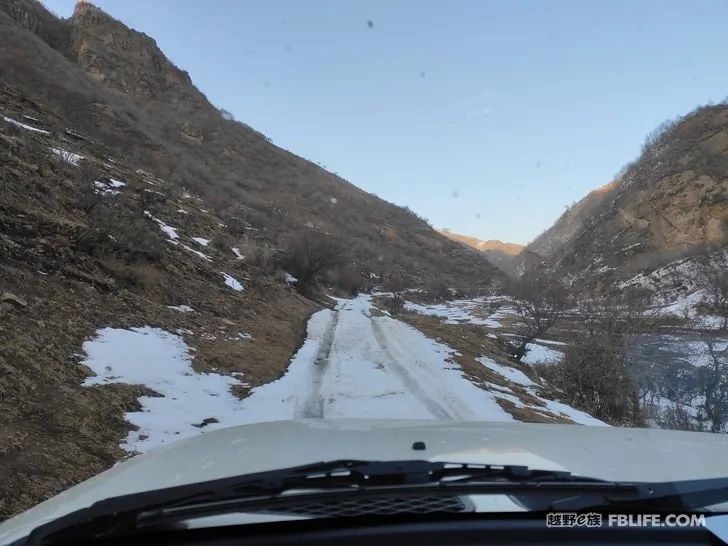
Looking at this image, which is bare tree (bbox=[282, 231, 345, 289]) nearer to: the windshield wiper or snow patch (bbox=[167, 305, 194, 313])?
snow patch (bbox=[167, 305, 194, 313])

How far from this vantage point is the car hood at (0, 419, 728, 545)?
213cm

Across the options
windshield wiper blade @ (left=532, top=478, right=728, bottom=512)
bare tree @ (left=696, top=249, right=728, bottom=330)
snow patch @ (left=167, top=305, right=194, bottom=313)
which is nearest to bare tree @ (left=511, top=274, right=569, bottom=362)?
bare tree @ (left=696, top=249, right=728, bottom=330)

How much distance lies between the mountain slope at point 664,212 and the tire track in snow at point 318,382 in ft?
147

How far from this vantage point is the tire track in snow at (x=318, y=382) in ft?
23.4

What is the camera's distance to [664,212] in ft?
176

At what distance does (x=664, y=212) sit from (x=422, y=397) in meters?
54.9

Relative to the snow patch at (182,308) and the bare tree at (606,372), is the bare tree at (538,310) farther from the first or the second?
the snow patch at (182,308)

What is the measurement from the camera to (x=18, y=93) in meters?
19.9

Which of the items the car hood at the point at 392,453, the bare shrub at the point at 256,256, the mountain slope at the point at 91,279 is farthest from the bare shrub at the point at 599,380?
the bare shrub at the point at 256,256

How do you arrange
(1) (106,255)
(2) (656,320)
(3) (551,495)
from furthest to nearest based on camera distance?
(2) (656,320)
(1) (106,255)
(3) (551,495)

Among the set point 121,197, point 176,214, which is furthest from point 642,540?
point 176,214

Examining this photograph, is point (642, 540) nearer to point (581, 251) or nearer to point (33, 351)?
point (33, 351)

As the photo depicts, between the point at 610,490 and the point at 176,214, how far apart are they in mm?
17436

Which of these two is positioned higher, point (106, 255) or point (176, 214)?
point (176, 214)
